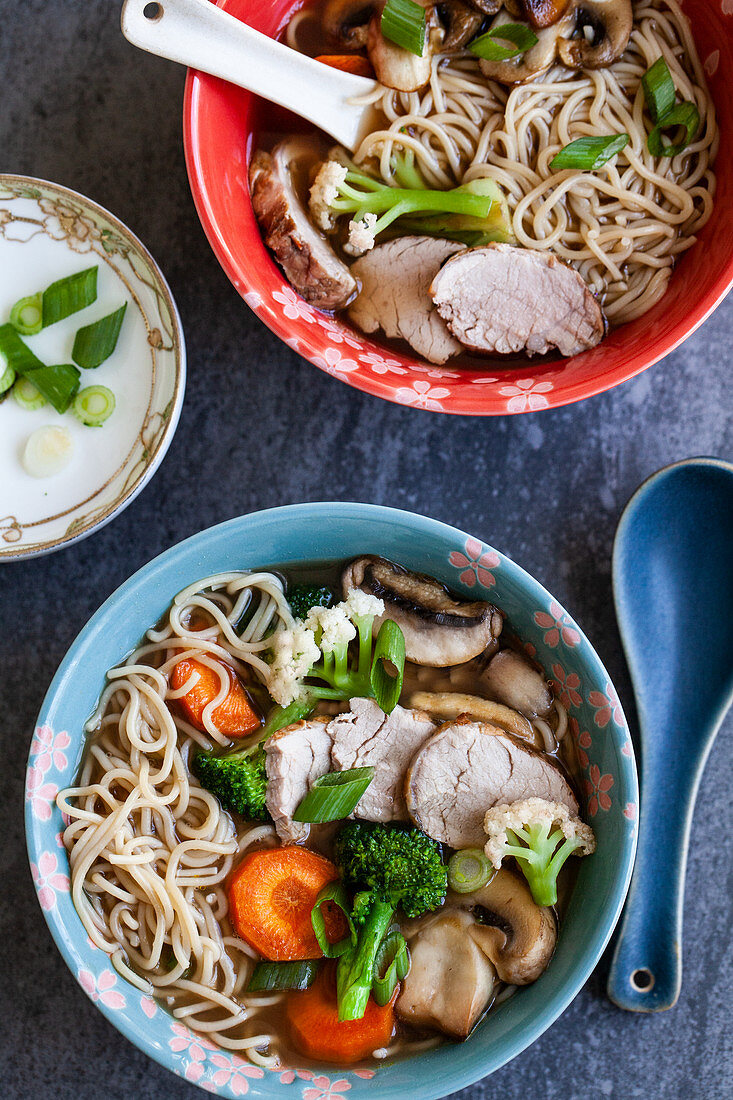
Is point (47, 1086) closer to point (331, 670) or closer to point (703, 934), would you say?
point (331, 670)

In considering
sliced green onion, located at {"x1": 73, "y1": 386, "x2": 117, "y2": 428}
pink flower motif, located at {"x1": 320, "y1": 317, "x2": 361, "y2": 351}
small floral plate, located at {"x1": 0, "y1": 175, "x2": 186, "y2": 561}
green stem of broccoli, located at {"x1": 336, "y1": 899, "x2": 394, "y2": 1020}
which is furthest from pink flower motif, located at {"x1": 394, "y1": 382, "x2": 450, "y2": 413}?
green stem of broccoli, located at {"x1": 336, "y1": 899, "x2": 394, "y2": 1020}

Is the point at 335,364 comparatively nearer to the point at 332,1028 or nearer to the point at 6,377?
the point at 6,377

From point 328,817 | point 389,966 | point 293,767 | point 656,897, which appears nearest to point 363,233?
point 293,767

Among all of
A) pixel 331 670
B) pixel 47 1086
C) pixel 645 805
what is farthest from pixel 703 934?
pixel 47 1086

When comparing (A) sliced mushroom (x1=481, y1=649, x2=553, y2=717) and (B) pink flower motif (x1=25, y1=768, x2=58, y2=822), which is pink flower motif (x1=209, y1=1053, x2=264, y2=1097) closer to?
(B) pink flower motif (x1=25, y1=768, x2=58, y2=822)

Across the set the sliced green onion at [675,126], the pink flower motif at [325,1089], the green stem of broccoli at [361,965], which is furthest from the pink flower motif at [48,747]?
the sliced green onion at [675,126]

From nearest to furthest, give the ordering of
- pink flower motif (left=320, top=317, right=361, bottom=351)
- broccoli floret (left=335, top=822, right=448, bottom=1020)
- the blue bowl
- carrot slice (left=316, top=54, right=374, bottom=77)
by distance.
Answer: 1. the blue bowl
2. broccoli floret (left=335, top=822, right=448, bottom=1020)
3. pink flower motif (left=320, top=317, right=361, bottom=351)
4. carrot slice (left=316, top=54, right=374, bottom=77)

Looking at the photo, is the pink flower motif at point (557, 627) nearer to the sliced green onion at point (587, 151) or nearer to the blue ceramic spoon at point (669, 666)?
the blue ceramic spoon at point (669, 666)
